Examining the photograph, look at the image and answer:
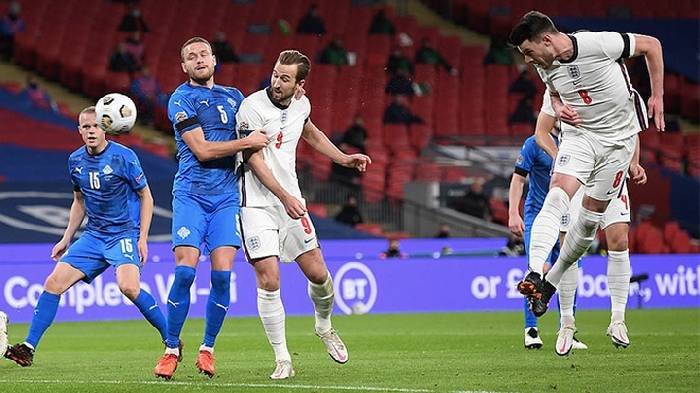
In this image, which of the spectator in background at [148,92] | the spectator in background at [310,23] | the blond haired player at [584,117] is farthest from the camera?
the spectator in background at [310,23]

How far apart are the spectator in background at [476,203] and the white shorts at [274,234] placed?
651 inches

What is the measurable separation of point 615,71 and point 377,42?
21899 millimetres

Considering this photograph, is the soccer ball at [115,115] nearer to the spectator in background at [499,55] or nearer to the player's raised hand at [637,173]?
the player's raised hand at [637,173]

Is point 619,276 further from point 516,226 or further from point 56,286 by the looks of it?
point 56,286

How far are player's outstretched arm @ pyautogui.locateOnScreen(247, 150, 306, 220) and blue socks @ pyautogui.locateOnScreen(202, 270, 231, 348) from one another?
2.35ft

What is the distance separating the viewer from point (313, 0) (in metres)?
33.4

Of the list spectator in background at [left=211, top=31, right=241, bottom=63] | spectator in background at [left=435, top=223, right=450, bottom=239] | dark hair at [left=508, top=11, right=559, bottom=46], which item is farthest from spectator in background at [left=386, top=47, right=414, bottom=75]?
dark hair at [left=508, top=11, right=559, bottom=46]

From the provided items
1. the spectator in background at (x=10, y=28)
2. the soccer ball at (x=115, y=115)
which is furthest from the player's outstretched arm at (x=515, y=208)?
the spectator in background at (x=10, y=28)

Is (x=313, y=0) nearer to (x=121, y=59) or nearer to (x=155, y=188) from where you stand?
(x=121, y=59)

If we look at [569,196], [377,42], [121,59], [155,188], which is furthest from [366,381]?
[377,42]

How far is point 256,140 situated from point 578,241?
107 inches

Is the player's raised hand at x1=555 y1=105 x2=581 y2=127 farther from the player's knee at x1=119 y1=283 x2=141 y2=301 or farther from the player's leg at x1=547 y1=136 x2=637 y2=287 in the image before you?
the player's knee at x1=119 y1=283 x2=141 y2=301

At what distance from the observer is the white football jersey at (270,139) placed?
31.6ft

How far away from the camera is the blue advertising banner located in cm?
1908
